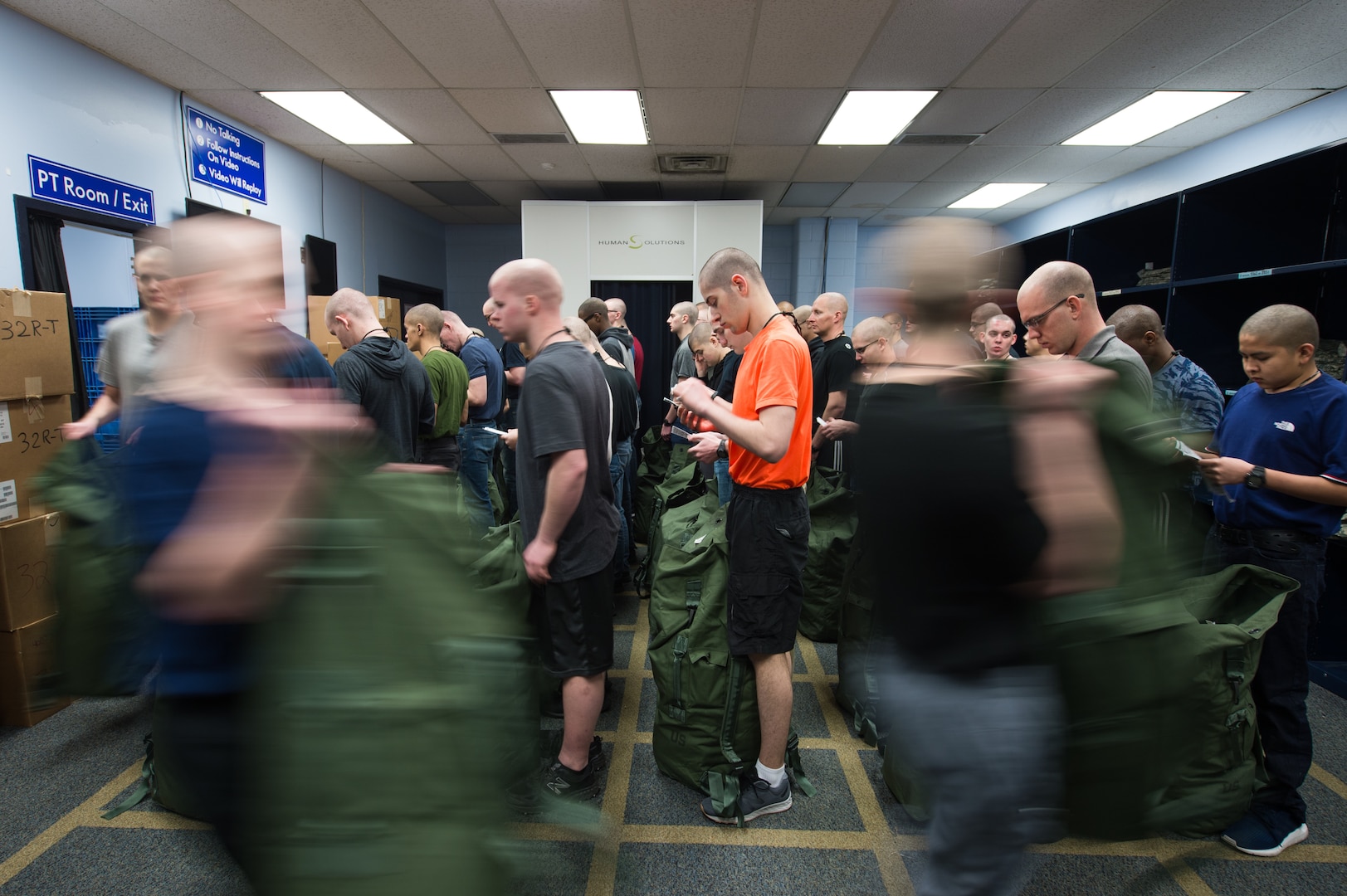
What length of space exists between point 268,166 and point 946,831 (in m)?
6.22

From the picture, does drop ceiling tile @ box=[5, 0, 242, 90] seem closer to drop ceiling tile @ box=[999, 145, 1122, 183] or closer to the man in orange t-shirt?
the man in orange t-shirt

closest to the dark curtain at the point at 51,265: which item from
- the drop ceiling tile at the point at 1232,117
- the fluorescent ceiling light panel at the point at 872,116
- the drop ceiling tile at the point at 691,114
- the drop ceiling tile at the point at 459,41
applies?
the drop ceiling tile at the point at 459,41

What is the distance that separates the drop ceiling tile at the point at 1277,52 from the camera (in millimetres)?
3172

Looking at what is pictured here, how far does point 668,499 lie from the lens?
2.52 m

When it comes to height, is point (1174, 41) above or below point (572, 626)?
above

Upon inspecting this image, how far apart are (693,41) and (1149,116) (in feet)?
11.8

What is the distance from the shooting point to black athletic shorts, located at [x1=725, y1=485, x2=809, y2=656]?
5.79ft

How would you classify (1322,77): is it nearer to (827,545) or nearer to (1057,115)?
(1057,115)

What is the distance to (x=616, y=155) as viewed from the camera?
546 cm

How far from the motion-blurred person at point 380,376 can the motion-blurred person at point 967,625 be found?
2204 mm

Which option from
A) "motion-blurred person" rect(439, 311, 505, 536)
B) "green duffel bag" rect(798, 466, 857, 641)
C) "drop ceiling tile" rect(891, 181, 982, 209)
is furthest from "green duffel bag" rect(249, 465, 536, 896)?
"drop ceiling tile" rect(891, 181, 982, 209)

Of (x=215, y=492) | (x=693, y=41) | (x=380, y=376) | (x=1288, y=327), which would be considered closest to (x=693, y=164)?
(x=693, y=41)

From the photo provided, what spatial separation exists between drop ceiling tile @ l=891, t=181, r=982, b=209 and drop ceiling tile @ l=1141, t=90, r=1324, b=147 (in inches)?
65.9

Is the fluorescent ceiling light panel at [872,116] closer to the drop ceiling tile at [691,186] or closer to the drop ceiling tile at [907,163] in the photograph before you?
the drop ceiling tile at [907,163]
